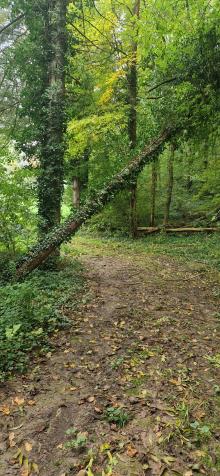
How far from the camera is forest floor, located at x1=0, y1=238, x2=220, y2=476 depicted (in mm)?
3180

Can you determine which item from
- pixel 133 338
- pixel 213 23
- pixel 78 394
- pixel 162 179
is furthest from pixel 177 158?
pixel 78 394

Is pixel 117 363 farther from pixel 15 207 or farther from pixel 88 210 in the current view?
pixel 88 210

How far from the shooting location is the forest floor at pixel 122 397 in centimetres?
318

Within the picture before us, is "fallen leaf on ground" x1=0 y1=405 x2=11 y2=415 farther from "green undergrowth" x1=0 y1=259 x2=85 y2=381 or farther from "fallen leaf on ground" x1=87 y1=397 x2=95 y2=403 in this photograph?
"fallen leaf on ground" x1=87 y1=397 x2=95 y2=403

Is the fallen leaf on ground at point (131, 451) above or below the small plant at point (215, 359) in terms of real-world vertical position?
below

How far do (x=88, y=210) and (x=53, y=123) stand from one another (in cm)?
253

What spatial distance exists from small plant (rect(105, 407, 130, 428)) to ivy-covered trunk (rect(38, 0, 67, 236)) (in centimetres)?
595

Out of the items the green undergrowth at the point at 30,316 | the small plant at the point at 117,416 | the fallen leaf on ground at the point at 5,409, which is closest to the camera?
the small plant at the point at 117,416

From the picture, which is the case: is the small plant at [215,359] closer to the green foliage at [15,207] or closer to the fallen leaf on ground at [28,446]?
the fallen leaf on ground at [28,446]

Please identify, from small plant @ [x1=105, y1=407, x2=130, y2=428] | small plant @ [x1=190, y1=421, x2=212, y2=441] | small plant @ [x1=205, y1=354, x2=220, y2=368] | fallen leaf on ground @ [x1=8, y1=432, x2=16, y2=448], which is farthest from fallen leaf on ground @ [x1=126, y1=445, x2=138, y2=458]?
small plant @ [x1=205, y1=354, x2=220, y2=368]

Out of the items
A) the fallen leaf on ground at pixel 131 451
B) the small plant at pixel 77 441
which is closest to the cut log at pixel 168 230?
the small plant at pixel 77 441

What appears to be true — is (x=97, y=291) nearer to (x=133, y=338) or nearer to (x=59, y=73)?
(x=133, y=338)

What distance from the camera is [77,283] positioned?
311 inches

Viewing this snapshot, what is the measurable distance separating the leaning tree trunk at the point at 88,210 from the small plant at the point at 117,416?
4.70 metres
